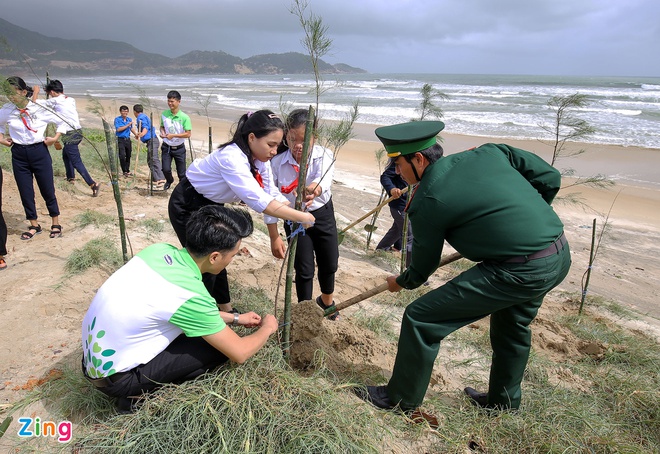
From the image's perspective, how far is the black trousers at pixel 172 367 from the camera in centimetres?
194

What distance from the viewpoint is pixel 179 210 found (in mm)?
2732

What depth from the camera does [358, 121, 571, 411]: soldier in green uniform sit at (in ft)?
6.37

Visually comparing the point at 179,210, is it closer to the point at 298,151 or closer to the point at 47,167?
the point at 298,151

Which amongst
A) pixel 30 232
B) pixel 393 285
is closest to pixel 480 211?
pixel 393 285

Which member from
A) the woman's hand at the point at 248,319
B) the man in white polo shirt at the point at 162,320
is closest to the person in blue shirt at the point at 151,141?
the woman's hand at the point at 248,319

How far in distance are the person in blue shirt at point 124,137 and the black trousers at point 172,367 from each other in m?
7.22

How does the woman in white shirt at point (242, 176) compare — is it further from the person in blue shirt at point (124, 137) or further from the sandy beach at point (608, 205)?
the person in blue shirt at point (124, 137)

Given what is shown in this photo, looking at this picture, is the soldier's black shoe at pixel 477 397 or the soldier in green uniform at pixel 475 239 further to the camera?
the soldier's black shoe at pixel 477 397

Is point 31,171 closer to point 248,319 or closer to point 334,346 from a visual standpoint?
point 248,319

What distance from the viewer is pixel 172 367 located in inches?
79.7

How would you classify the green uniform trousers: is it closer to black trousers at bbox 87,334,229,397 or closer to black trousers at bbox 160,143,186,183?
black trousers at bbox 87,334,229,397

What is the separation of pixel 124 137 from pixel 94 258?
519 cm

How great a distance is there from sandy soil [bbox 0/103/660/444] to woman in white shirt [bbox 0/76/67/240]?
41cm

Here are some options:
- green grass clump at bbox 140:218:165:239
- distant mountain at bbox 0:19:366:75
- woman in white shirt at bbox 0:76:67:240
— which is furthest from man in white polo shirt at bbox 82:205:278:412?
distant mountain at bbox 0:19:366:75
